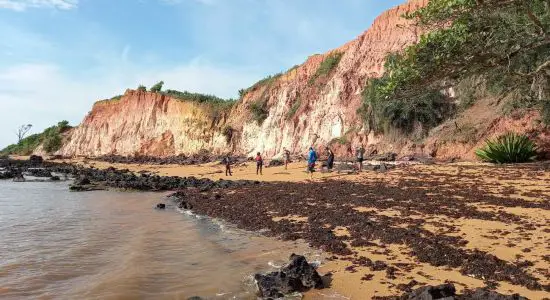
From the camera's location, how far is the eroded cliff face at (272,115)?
3566 centimetres

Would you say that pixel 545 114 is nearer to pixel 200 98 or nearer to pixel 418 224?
pixel 418 224

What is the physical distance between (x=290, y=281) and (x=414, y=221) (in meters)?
4.48

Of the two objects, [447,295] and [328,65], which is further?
[328,65]

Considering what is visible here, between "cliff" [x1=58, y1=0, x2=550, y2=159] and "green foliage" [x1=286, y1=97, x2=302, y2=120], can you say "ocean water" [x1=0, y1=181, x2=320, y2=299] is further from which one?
"green foliage" [x1=286, y1=97, x2=302, y2=120]

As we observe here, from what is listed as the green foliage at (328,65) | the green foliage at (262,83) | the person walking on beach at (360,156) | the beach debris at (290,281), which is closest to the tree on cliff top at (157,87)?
the green foliage at (262,83)

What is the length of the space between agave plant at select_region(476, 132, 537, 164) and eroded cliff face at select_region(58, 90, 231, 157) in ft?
110

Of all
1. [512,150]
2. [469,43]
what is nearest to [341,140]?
[512,150]

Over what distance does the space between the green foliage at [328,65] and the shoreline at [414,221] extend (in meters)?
23.9

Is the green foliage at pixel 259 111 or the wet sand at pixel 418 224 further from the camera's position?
the green foliage at pixel 259 111

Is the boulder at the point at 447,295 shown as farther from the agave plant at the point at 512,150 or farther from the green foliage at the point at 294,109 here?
the green foliage at the point at 294,109

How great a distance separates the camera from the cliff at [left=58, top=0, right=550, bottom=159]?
2425 cm

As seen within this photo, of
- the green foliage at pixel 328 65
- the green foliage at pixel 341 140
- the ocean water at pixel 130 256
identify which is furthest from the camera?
the green foliage at pixel 328 65

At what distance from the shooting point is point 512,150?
61.6 ft

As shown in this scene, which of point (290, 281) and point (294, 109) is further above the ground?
point (294, 109)
